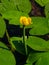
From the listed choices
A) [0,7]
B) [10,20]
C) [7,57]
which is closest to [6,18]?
[10,20]

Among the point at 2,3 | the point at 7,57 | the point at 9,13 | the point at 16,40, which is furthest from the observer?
the point at 2,3

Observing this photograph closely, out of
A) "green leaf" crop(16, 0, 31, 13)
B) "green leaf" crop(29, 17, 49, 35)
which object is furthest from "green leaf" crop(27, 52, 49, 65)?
"green leaf" crop(16, 0, 31, 13)

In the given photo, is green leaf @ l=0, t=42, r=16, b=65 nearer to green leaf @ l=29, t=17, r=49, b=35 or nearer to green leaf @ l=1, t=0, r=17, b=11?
green leaf @ l=29, t=17, r=49, b=35

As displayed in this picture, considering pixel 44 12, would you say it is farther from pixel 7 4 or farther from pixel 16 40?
pixel 16 40

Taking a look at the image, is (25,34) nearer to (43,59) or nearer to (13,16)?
(13,16)

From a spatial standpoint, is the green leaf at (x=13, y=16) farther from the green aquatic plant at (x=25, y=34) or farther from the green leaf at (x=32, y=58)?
the green leaf at (x=32, y=58)

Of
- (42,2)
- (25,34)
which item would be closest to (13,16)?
(25,34)
